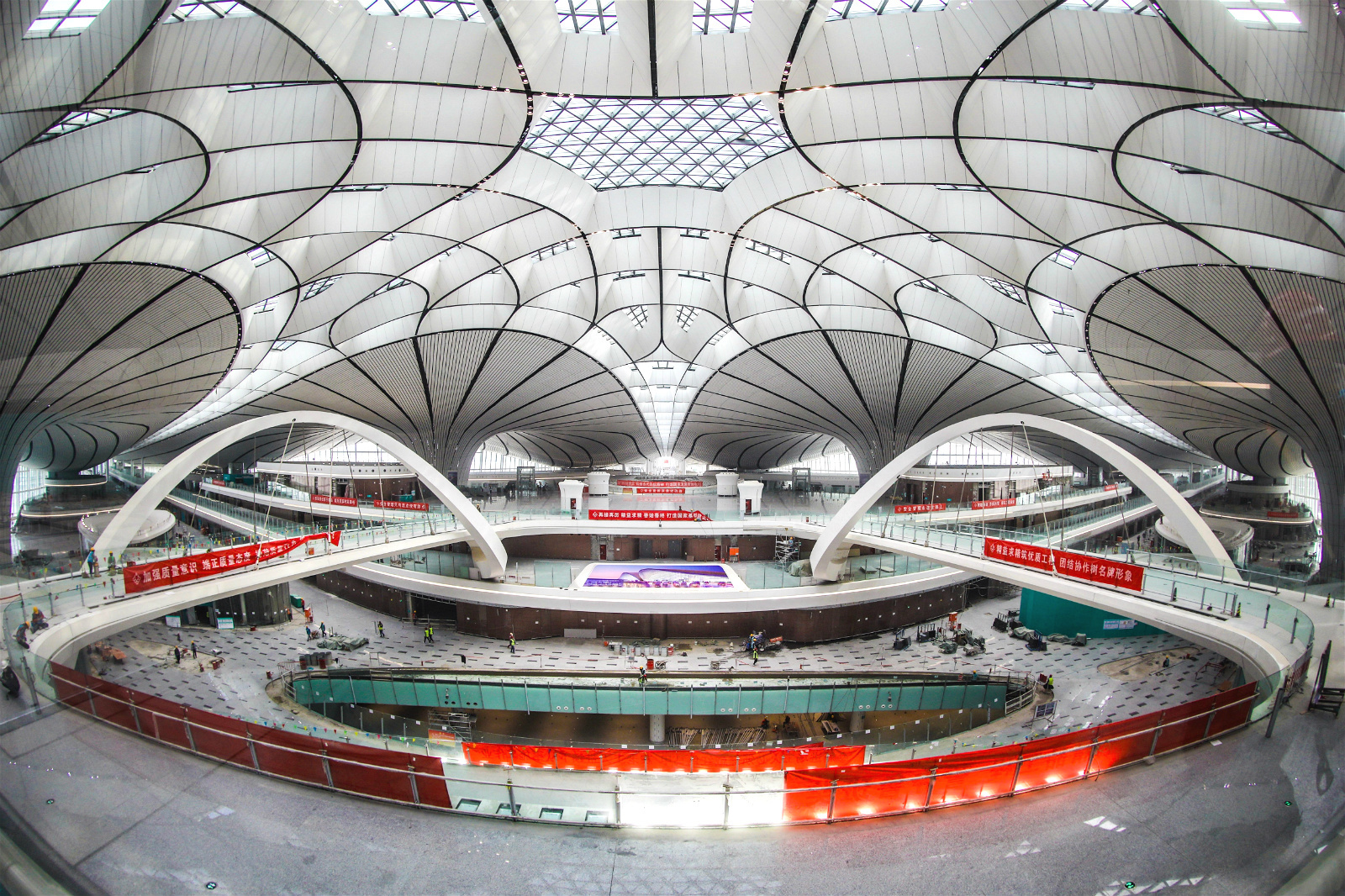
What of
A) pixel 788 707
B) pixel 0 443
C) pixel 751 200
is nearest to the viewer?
pixel 788 707

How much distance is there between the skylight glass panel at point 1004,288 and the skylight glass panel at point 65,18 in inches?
1294

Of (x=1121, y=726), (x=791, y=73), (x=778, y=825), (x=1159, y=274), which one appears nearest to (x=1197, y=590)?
(x=1121, y=726)

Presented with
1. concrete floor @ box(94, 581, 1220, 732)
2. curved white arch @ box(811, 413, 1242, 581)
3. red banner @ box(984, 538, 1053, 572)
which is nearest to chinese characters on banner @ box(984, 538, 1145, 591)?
red banner @ box(984, 538, 1053, 572)

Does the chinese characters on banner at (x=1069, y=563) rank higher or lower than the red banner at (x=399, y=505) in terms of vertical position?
lower

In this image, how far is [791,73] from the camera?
55.2 feet

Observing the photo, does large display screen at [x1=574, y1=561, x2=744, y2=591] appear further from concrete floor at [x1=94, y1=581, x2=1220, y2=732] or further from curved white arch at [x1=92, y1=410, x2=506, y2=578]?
curved white arch at [x1=92, y1=410, x2=506, y2=578]

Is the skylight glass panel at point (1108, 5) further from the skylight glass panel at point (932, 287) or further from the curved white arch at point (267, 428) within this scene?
the curved white arch at point (267, 428)

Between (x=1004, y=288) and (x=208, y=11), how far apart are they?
32.6m

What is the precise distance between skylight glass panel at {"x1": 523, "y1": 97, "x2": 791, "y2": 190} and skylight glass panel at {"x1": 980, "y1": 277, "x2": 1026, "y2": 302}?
14277 millimetres

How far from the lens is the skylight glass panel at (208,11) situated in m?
13.1

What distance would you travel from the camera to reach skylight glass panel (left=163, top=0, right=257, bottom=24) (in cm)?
1315

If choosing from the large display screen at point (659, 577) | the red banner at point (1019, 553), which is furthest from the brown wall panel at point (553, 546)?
the red banner at point (1019, 553)

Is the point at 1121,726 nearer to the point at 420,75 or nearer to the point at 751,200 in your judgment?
→ the point at 420,75

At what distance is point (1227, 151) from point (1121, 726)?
44.1 feet
